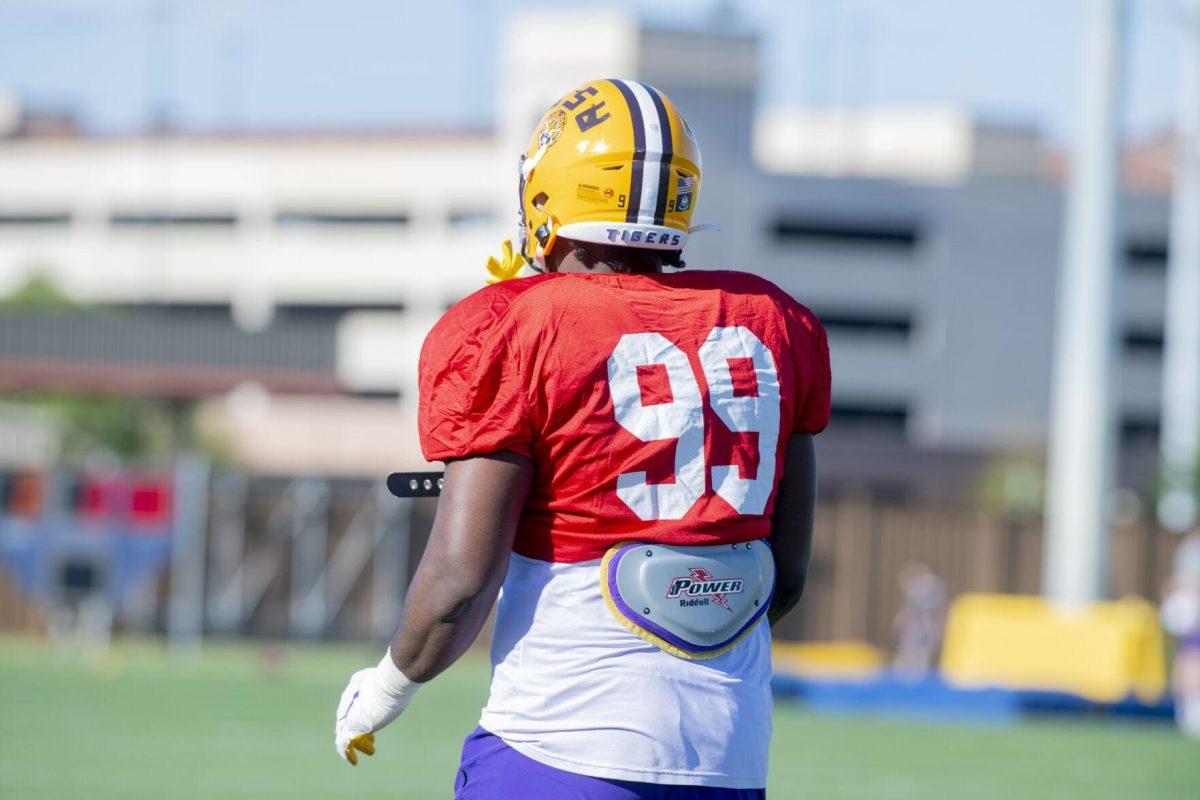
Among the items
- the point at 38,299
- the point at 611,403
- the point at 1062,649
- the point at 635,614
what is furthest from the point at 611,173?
the point at 38,299

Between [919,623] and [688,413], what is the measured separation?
25.0 meters

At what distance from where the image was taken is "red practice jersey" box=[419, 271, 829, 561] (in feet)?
11.2

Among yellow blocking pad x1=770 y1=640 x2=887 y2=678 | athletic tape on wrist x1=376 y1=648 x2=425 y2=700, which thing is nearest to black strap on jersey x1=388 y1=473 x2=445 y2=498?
athletic tape on wrist x1=376 y1=648 x2=425 y2=700

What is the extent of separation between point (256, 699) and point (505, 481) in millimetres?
14360

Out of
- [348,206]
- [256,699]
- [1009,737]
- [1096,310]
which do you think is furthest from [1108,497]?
[348,206]

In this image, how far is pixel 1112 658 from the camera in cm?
1944

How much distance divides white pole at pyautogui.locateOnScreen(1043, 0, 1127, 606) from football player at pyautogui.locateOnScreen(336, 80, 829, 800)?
58.3 feet

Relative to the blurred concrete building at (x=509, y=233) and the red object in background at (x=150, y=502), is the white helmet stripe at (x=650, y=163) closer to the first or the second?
the red object in background at (x=150, y=502)

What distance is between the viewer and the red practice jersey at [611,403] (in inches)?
134

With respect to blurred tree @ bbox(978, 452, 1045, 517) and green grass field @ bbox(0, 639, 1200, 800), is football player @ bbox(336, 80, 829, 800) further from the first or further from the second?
blurred tree @ bbox(978, 452, 1045, 517)

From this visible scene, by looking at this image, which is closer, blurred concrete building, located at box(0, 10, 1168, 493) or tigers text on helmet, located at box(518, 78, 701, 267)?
tigers text on helmet, located at box(518, 78, 701, 267)

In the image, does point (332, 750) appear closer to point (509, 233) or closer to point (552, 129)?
point (552, 129)

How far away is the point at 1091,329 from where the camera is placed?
20.7 meters

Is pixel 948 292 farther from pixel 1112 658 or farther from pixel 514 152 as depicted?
pixel 1112 658
